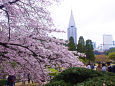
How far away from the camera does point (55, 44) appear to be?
4707 mm

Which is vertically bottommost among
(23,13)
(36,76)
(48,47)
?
(36,76)

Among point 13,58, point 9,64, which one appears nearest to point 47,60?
point 13,58

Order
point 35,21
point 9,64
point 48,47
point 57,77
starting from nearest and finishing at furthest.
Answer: point 57,77, point 35,21, point 48,47, point 9,64

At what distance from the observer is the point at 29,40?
4.25 m

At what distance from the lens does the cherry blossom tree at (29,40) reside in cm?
425

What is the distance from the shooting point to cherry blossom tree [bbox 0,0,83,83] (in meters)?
4.25

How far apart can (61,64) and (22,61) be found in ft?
4.28

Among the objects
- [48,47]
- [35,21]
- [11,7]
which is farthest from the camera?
[48,47]

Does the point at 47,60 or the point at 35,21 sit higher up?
the point at 35,21

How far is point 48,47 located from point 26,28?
94cm

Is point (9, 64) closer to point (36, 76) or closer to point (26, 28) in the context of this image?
point (36, 76)

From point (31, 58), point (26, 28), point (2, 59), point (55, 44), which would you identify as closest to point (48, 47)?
point (55, 44)

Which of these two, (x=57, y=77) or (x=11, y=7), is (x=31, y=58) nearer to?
(x=57, y=77)

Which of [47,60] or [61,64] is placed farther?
[61,64]
